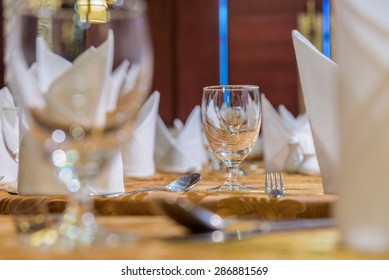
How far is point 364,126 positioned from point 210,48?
7.01m

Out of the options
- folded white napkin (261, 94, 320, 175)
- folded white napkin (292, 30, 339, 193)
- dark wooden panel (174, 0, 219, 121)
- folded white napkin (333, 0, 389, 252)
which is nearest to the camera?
folded white napkin (333, 0, 389, 252)

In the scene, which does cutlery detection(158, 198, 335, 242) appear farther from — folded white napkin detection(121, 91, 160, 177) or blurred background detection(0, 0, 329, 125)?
blurred background detection(0, 0, 329, 125)

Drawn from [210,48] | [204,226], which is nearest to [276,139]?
[204,226]

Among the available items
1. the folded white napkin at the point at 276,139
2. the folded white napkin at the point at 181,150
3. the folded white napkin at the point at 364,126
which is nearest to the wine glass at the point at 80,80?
the folded white napkin at the point at 364,126

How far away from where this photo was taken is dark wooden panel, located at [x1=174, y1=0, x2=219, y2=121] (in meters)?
7.43

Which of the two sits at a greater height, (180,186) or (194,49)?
(194,49)

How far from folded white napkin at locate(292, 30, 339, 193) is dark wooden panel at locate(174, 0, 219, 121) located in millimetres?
6478

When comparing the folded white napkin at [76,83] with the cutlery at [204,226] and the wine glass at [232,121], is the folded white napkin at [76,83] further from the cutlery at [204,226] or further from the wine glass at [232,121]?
the wine glass at [232,121]

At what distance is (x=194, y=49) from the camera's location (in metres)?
7.45

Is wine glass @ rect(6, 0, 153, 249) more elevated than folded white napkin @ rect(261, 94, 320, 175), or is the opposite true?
wine glass @ rect(6, 0, 153, 249)

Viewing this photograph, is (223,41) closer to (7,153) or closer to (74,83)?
(7,153)

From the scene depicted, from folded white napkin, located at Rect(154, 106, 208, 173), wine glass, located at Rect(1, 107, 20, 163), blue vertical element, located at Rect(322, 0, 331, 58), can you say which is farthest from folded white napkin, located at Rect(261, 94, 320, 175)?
blue vertical element, located at Rect(322, 0, 331, 58)

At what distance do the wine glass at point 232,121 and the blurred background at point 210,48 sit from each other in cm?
638
